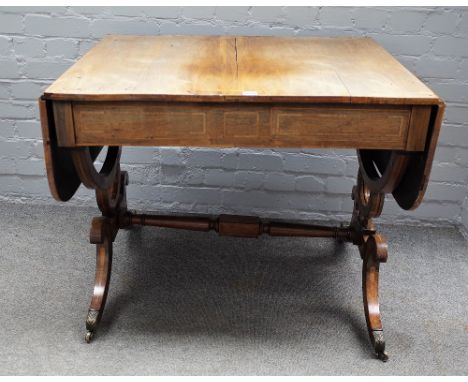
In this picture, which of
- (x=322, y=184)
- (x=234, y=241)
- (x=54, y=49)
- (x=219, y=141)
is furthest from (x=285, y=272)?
(x=54, y=49)

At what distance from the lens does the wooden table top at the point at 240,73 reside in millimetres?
1327

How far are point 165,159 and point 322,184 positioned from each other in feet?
2.40

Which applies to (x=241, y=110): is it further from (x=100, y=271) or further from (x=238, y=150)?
(x=238, y=150)

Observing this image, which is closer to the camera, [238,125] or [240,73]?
[238,125]

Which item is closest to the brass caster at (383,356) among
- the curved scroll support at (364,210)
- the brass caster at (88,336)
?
the curved scroll support at (364,210)

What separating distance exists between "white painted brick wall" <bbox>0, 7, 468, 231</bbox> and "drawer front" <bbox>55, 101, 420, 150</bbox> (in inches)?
37.8

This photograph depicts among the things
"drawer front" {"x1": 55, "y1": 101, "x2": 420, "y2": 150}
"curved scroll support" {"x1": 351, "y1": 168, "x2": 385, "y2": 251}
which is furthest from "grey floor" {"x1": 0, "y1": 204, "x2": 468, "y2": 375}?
"drawer front" {"x1": 55, "y1": 101, "x2": 420, "y2": 150}

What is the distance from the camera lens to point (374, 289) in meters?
1.80

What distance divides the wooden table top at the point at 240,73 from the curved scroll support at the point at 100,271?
21.8 inches

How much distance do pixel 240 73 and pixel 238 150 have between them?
908 millimetres

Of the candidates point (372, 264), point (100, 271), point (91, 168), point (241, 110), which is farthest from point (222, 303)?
point (241, 110)

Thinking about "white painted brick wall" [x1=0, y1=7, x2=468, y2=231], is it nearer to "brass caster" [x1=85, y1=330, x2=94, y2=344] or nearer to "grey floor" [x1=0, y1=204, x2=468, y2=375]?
"grey floor" [x1=0, y1=204, x2=468, y2=375]

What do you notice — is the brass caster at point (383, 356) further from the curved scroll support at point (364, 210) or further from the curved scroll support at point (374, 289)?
the curved scroll support at point (364, 210)

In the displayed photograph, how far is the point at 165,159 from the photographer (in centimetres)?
246
